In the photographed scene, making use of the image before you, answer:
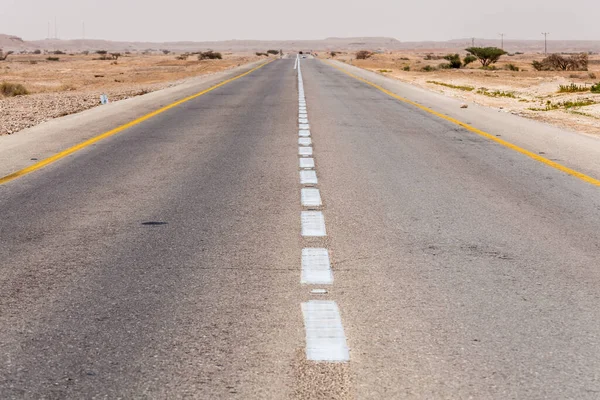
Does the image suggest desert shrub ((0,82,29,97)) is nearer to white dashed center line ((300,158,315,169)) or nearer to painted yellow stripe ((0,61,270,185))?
painted yellow stripe ((0,61,270,185))

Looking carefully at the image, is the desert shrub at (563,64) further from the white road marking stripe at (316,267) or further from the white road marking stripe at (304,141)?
the white road marking stripe at (316,267)

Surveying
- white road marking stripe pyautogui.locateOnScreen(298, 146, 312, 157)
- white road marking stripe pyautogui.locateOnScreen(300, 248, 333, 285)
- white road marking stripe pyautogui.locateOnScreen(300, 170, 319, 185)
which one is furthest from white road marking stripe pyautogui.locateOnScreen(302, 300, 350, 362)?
white road marking stripe pyautogui.locateOnScreen(298, 146, 312, 157)

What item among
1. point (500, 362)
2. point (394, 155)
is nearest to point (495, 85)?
point (394, 155)

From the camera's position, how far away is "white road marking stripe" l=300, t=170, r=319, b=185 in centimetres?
951

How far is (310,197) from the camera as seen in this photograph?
334 inches

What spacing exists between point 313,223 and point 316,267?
61.4 inches

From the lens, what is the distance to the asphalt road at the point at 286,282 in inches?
145

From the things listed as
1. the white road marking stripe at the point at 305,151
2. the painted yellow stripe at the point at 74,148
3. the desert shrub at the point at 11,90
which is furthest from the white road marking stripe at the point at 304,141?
the desert shrub at the point at 11,90

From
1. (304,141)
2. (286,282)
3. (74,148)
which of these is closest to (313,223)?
(286,282)

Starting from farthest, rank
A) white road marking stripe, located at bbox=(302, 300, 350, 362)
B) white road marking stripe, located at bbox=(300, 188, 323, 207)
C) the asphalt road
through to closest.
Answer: white road marking stripe, located at bbox=(300, 188, 323, 207), white road marking stripe, located at bbox=(302, 300, 350, 362), the asphalt road

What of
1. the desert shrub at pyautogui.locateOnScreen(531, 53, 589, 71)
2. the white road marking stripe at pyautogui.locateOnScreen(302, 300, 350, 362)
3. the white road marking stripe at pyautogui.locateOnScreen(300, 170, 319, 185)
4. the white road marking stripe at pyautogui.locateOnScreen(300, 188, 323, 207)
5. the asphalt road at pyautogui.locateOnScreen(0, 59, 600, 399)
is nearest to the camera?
the asphalt road at pyautogui.locateOnScreen(0, 59, 600, 399)

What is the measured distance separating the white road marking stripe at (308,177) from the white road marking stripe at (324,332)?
4792mm

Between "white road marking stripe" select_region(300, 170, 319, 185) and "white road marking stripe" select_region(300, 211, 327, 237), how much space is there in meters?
1.90

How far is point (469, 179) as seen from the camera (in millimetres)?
9883
